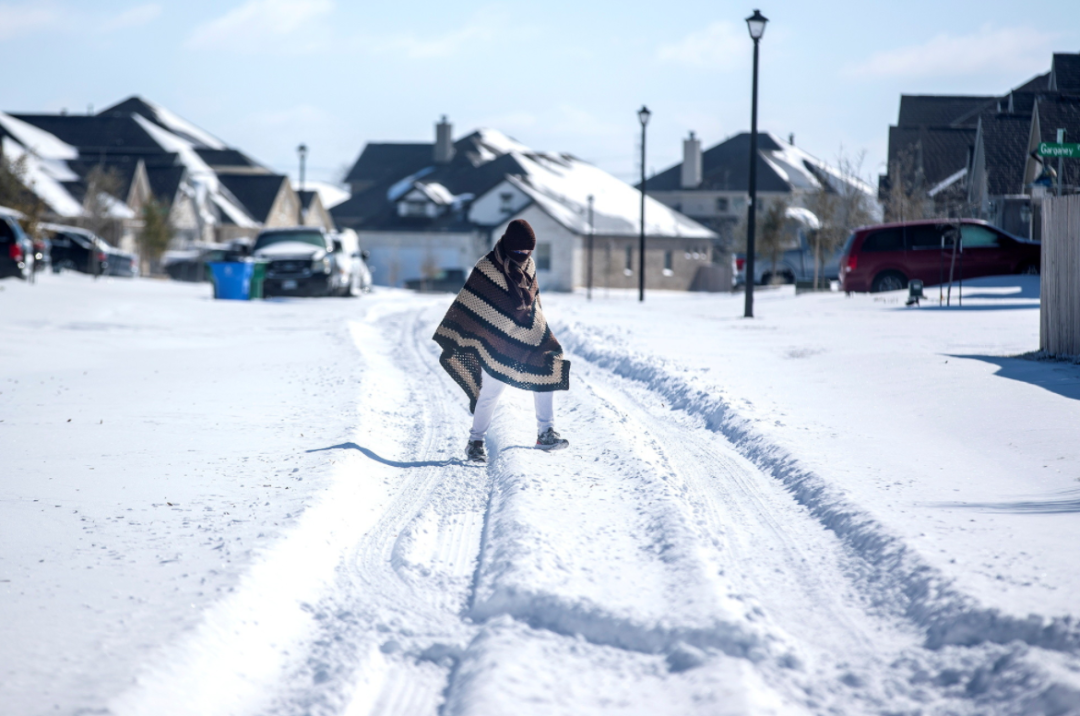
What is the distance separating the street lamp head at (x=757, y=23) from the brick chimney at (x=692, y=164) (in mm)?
55992

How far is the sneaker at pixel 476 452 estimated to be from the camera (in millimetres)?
7285

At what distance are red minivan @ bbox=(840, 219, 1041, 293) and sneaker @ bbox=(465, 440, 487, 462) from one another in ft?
54.0

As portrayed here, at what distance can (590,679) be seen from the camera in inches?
146

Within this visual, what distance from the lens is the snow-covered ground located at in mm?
3621

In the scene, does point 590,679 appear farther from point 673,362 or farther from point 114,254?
point 114,254

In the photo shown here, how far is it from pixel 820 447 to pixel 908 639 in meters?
3.41

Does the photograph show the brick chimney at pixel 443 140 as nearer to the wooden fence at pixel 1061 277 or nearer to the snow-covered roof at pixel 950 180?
the snow-covered roof at pixel 950 180

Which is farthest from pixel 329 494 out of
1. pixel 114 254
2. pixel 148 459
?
pixel 114 254

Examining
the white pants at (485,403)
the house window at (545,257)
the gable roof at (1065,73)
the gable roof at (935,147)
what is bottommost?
the white pants at (485,403)

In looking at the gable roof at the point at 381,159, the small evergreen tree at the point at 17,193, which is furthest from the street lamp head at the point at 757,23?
the gable roof at the point at 381,159

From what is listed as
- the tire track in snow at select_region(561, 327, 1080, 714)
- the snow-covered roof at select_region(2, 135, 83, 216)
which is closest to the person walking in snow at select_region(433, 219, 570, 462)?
the tire track in snow at select_region(561, 327, 1080, 714)

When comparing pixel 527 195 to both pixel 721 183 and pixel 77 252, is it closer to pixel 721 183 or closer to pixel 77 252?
pixel 721 183

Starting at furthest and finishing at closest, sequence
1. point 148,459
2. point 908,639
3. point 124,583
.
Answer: point 148,459
point 124,583
point 908,639

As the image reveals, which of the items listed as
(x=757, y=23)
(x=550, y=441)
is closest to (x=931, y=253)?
(x=757, y=23)
